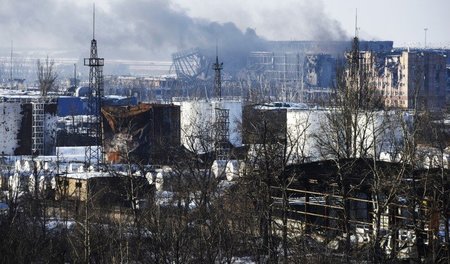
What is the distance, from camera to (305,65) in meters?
47.6

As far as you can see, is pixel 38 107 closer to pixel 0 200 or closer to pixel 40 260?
pixel 0 200

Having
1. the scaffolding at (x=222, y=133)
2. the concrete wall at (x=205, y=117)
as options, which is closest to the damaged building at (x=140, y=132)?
the concrete wall at (x=205, y=117)

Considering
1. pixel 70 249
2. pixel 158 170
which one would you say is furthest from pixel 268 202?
pixel 158 170

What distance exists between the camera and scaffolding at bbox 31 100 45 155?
19.8m

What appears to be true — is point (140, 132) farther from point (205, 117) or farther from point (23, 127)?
point (23, 127)

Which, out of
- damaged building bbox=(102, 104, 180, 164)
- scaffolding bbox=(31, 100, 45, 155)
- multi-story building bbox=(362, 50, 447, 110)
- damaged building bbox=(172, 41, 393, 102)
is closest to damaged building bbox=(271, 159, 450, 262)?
damaged building bbox=(102, 104, 180, 164)

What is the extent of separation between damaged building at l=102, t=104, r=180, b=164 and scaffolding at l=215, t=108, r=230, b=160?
0.74m

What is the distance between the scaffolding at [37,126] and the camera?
19766 millimetres

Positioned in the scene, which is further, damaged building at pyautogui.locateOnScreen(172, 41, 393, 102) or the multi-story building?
damaged building at pyautogui.locateOnScreen(172, 41, 393, 102)

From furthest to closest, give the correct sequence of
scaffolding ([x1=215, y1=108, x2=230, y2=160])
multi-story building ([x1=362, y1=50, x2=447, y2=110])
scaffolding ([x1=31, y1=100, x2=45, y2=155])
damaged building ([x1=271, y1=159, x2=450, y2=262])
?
multi-story building ([x1=362, y1=50, x2=447, y2=110])
scaffolding ([x1=31, y1=100, x2=45, y2=155])
scaffolding ([x1=215, y1=108, x2=230, y2=160])
damaged building ([x1=271, y1=159, x2=450, y2=262])

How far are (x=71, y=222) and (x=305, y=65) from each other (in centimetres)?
3700

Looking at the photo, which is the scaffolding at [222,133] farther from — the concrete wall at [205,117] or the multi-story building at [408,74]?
the multi-story building at [408,74]

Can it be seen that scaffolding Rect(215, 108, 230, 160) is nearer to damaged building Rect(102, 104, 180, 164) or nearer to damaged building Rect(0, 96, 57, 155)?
damaged building Rect(102, 104, 180, 164)

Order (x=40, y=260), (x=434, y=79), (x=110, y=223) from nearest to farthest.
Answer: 1. (x=40, y=260)
2. (x=110, y=223)
3. (x=434, y=79)
